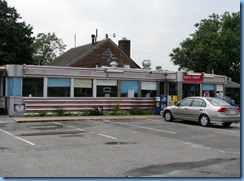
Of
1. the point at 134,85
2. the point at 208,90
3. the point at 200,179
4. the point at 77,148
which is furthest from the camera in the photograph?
the point at 208,90

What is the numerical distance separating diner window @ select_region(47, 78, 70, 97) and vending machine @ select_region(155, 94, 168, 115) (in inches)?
245

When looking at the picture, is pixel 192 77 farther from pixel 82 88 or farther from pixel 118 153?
pixel 118 153

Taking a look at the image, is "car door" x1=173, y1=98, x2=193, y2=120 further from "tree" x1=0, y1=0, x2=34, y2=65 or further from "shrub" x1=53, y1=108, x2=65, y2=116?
"tree" x1=0, y1=0, x2=34, y2=65

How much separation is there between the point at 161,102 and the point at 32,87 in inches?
337

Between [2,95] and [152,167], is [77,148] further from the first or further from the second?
[2,95]

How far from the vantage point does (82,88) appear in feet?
71.4

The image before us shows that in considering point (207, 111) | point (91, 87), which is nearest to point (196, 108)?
point (207, 111)

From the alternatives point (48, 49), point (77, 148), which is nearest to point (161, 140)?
point (77, 148)

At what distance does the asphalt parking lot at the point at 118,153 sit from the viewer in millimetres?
7438

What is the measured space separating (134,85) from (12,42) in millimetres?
18305

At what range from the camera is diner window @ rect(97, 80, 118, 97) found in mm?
22422

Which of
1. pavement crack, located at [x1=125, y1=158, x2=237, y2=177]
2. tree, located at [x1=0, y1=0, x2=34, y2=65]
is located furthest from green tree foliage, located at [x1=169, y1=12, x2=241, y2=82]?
pavement crack, located at [x1=125, y1=158, x2=237, y2=177]

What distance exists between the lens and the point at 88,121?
60.8ft

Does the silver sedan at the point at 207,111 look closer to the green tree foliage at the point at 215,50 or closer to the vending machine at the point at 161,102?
the vending machine at the point at 161,102
